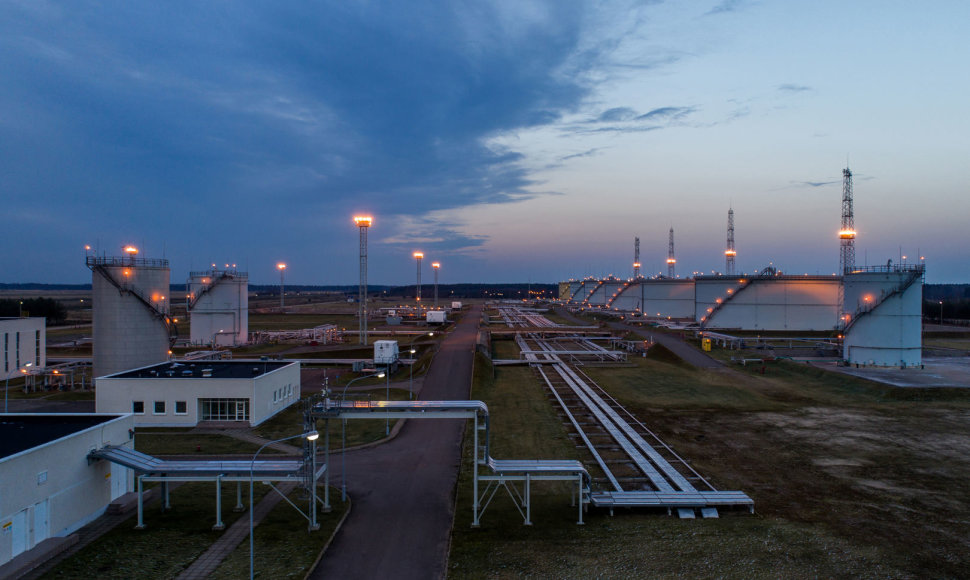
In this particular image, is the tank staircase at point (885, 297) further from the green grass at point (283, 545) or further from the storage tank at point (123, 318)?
the storage tank at point (123, 318)

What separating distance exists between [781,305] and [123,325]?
8931 centimetres

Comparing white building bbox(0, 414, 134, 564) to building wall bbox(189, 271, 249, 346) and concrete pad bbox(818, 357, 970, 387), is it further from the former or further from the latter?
concrete pad bbox(818, 357, 970, 387)

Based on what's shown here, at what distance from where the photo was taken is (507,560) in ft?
57.7

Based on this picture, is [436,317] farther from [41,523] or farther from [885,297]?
[41,523]

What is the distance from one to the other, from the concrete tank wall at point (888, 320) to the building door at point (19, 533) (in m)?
66.7


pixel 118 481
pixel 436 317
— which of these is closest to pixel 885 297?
pixel 436 317

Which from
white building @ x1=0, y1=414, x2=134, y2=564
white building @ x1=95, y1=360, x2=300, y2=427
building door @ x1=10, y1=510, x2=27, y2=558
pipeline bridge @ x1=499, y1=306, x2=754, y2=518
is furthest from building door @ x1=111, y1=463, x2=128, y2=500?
pipeline bridge @ x1=499, y1=306, x2=754, y2=518

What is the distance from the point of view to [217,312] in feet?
233

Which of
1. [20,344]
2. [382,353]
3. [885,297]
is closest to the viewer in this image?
[382,353]

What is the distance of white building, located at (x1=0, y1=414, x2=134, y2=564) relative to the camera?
17.2 metres

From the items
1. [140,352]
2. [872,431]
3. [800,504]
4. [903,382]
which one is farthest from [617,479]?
[140,352]

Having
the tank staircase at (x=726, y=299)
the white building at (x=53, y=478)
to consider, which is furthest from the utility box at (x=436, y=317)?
the white building at (x=53, y=478)

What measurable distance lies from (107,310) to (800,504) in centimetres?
5161

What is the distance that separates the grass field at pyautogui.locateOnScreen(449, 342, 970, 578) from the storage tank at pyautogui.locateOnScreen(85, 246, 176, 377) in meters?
29.2
